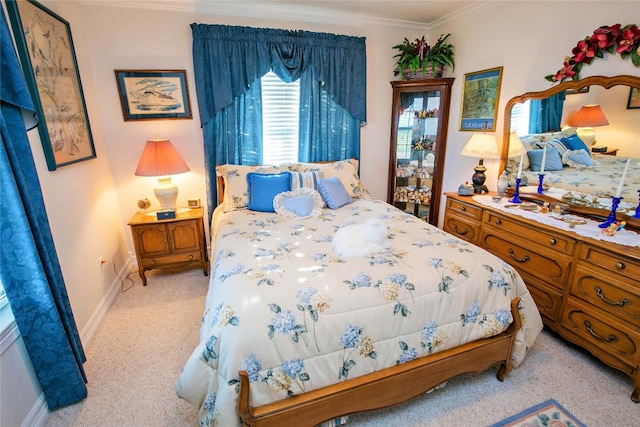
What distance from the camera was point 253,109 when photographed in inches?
124

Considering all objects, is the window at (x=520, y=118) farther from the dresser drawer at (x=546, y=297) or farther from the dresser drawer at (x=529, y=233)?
the dresser drawer at (x=546, y=297)

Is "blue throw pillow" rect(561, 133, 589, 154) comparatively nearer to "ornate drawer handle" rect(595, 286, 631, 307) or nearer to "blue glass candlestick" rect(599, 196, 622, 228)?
"blue glass candlestick" rect(599, 196, 622, 228)

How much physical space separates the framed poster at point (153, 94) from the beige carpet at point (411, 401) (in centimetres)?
192

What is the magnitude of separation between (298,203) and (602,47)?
7.77 ft

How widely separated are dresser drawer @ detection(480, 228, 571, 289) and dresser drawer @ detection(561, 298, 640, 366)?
18 cm

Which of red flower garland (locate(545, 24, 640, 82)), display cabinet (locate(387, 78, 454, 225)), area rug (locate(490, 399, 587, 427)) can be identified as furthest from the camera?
display cabinet (locate(387, 78, 454, 225))

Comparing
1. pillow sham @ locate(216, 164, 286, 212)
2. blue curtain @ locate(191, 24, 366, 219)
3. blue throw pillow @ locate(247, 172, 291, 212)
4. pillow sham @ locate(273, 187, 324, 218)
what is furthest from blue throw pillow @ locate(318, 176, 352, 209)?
blue curtain @ locate(191, 24, 366, 219)

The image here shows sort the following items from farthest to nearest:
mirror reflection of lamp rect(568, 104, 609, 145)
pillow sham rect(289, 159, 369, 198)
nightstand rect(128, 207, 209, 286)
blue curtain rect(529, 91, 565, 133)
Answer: pillow sham rect(289, 159, 369, 198)
nightstand rect(128, 207, 209, 286)
blue curtain rect(529, 91, 565, 133)
mirror reflection of lamp rect(568, 104, 609, 145)

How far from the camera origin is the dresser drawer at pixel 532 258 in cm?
197

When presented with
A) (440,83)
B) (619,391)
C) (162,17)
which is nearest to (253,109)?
(162,17)

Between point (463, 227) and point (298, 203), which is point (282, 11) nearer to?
point (298, 203)

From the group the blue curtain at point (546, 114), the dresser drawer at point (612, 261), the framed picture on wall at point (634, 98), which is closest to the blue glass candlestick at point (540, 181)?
the blue curtain at point (546, 114)

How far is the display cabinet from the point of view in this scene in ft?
11.1

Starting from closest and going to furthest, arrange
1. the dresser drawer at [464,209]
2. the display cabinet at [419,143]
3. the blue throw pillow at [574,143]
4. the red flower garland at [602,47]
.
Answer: the red flower garland at [602,47] < the blue throw pillow at [574,143] < the dresser drawer at [464,209] < the display cabinet at [419,143]
